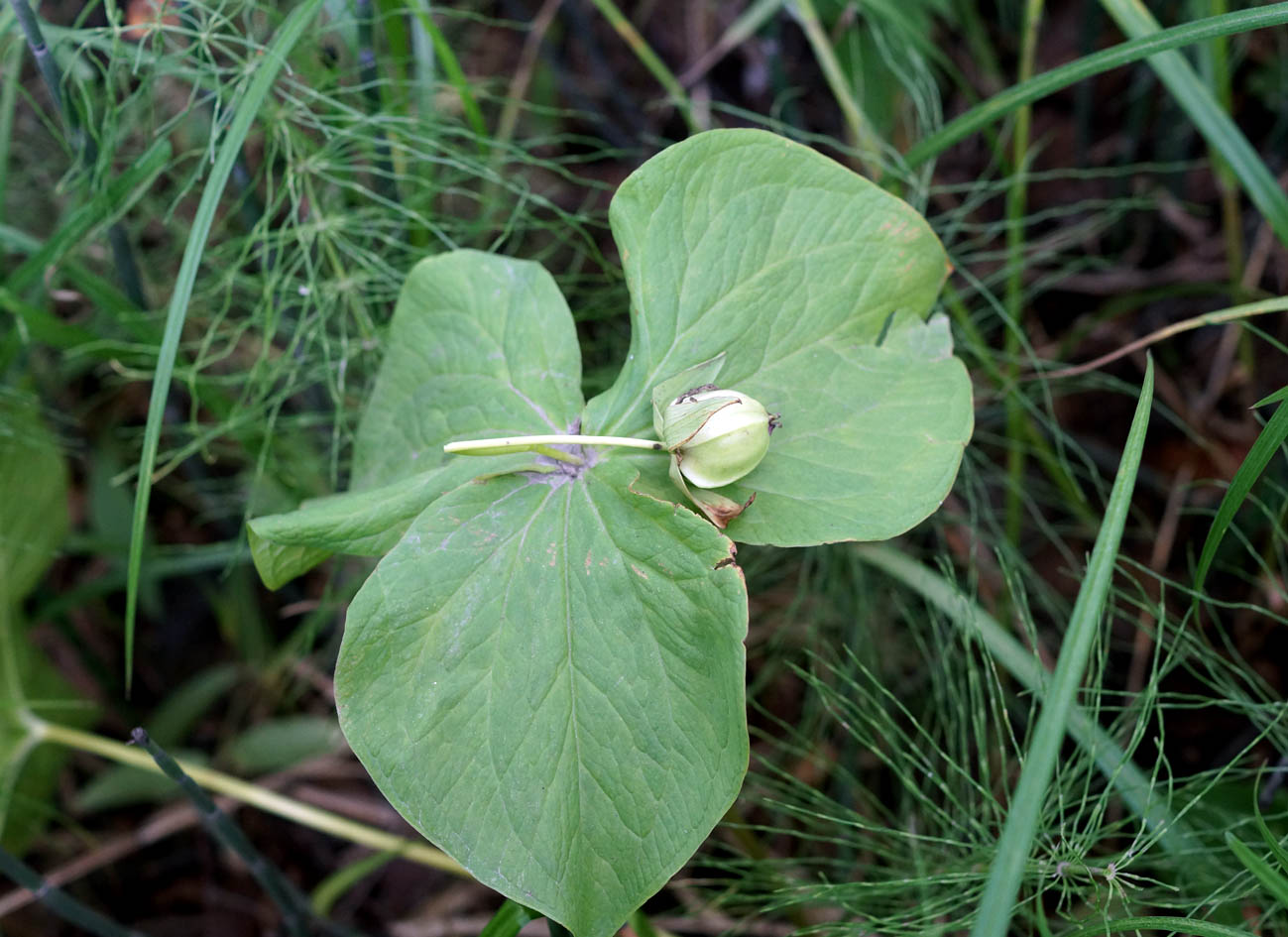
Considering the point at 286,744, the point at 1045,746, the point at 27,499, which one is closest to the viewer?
the point at 1045,746

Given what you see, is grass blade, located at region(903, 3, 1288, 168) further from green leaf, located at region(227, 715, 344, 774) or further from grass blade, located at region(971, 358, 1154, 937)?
green leaf, located at region(227, 715, 344, 774)

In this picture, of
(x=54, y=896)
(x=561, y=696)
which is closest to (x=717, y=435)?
(x=561, y=696)

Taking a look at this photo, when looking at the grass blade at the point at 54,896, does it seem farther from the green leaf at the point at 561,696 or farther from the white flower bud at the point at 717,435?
the white flower bud at the point at 717,435

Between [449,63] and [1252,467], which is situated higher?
[449,63]

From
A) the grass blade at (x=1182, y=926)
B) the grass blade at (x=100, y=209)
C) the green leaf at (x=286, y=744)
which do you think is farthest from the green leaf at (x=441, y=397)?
the green leaf at (x=286, y=744)

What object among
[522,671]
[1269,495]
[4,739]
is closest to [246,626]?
[4,739]

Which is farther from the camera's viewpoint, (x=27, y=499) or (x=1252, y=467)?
(x=27, y=499)

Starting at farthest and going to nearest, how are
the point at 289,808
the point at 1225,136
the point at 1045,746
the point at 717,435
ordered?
the point at 289,808 < the point at 1225,136 < the point at 717,435 < the point at 1045,746

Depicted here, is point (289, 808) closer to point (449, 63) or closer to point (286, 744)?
point (286, 744)
